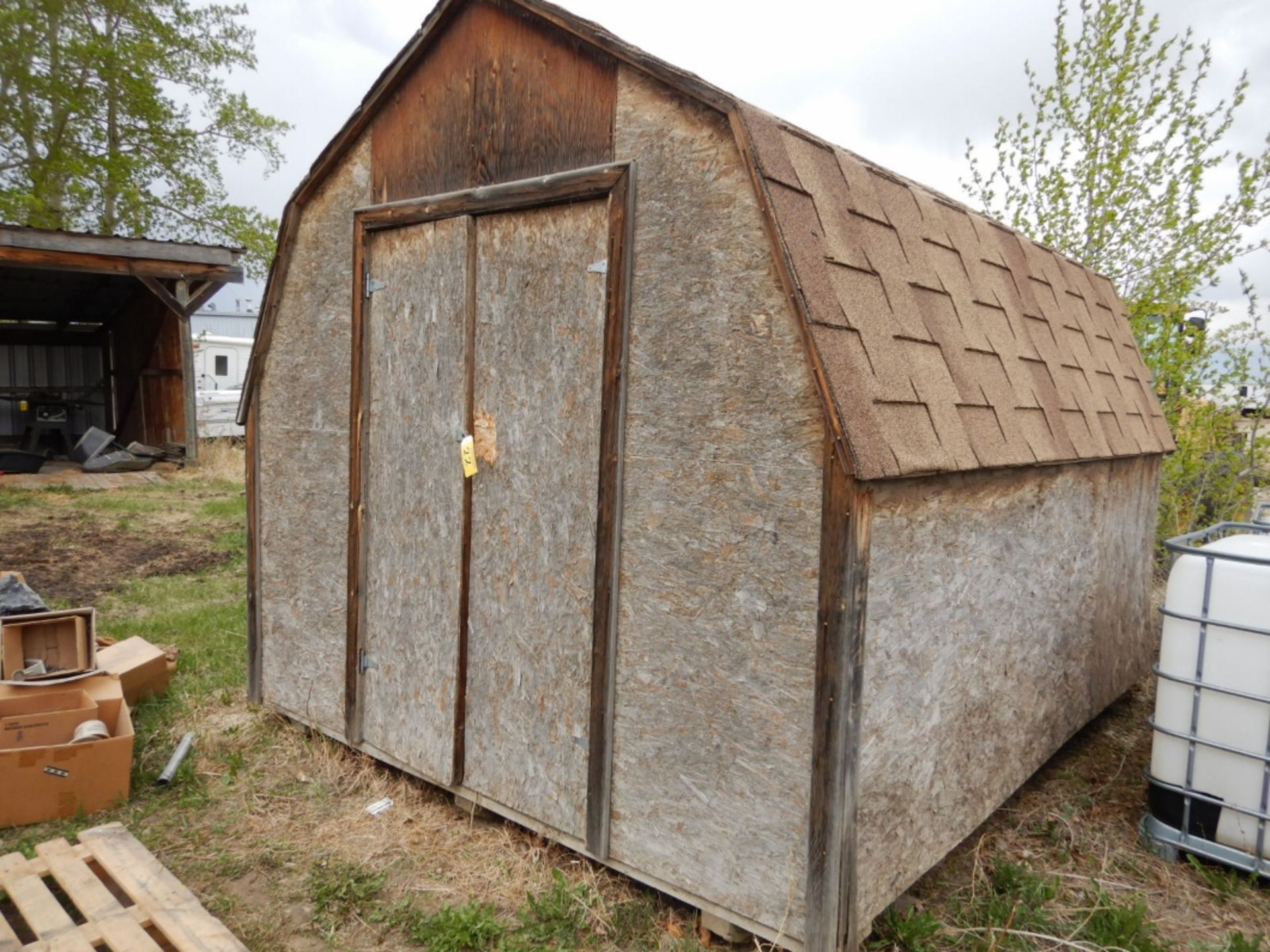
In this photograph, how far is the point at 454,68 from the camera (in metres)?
3.42

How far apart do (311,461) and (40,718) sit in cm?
159

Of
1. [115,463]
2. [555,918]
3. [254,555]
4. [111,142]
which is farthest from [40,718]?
[111,142]

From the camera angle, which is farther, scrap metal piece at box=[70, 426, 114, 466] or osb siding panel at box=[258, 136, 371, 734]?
scrap metal piece at box=[70, 426, 114, 466]

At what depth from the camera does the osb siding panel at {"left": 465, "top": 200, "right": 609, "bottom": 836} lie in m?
3.06

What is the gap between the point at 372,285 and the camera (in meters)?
3.83

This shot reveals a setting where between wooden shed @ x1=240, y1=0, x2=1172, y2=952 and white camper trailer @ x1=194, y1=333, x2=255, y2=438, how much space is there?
45.4ft

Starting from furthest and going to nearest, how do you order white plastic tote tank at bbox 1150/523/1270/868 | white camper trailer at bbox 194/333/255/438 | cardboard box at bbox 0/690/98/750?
white camper trailer at bbox 194/333/255/438, cardboard box at bbox 0/690/98/750, white plastic tote tank at bbox 1150/523/1270/868

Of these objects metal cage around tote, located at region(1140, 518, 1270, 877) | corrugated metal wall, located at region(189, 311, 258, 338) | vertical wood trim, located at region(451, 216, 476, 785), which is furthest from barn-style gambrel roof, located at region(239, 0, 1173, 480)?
corrugated metal wall, located at region(189, 311, 258, 338)

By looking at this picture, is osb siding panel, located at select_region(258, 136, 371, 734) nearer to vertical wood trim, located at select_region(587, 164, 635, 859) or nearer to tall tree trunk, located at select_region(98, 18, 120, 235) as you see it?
vertical wood trim, located at select_region(587, 164, 635, 859)

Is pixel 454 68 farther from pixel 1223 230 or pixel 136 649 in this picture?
pixel 1223 230

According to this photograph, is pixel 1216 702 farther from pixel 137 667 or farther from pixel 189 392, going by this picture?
pixel 189 392

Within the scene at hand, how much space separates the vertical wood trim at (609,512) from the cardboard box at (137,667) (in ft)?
9.80

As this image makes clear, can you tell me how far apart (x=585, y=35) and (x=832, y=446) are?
1642mm

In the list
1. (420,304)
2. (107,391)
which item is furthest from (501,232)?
(107,391)
